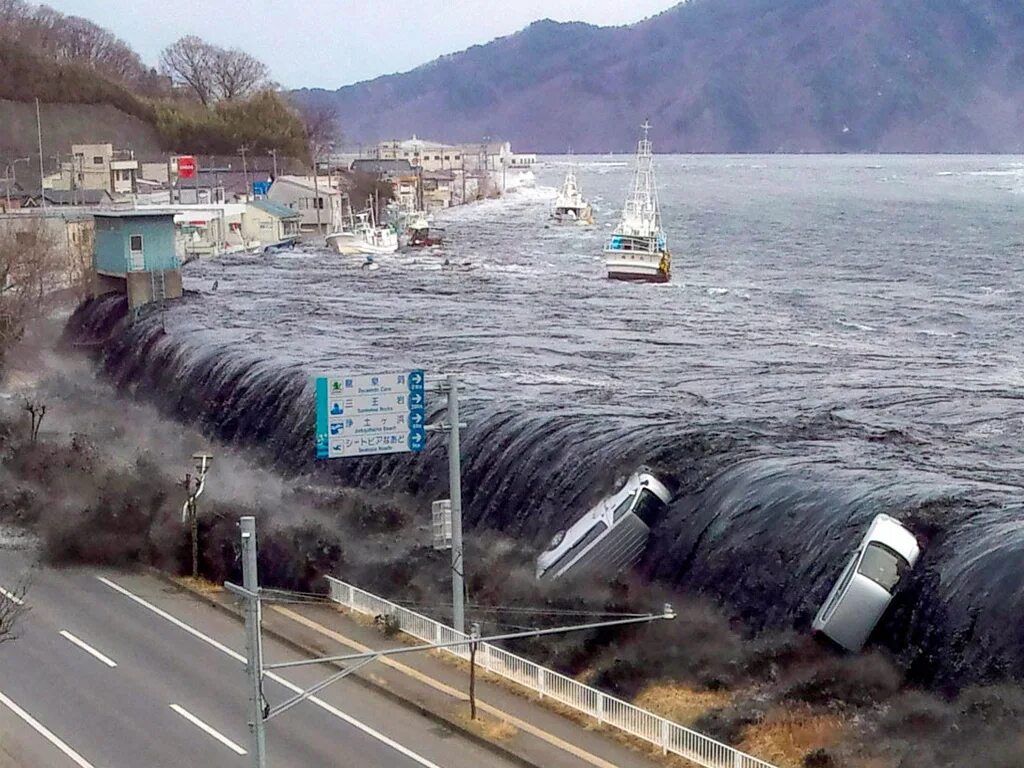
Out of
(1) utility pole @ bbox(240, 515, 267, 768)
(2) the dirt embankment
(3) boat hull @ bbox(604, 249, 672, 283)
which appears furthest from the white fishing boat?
(1) utility pole @ bbox(240, 515, 267, 768)

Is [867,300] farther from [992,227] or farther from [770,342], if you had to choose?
[992,227]

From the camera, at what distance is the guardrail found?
534 inches

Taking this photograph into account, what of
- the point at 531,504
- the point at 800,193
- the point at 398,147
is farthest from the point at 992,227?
the point at 398,147

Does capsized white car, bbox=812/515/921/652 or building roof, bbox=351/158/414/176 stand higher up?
building roof, bbox=351/158/414/176

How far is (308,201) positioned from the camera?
248ft

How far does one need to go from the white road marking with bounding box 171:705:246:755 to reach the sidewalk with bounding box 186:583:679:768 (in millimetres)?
1913

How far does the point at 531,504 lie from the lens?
22047 mm

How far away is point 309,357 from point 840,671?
783 inches

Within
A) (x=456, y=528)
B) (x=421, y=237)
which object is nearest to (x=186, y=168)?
(x=421, y=237)

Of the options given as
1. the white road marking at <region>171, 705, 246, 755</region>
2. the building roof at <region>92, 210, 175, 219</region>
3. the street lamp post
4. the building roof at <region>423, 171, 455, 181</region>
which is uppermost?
the street lamp post

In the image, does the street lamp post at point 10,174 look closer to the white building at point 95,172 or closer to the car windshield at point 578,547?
the white building at point 95,172

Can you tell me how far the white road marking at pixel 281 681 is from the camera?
14.2 metres

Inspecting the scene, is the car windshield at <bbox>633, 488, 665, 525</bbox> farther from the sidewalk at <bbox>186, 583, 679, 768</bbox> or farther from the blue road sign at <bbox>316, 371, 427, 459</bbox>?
the blue road sign at <bbox>316, 371, 427, 459</bbox>

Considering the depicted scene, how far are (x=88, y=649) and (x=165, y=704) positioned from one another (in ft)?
7.39
